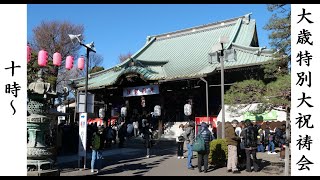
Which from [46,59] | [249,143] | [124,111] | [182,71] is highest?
[182,71]

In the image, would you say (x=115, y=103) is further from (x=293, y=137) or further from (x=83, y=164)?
(x=293, y=137)

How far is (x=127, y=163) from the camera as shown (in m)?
12.9

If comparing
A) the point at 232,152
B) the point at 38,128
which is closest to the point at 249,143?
the point at 232,152

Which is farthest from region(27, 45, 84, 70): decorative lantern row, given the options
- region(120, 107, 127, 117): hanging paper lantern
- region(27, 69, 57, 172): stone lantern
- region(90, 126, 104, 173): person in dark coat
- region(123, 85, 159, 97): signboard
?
region(120, 107, 127, 117): hanging paper lantern

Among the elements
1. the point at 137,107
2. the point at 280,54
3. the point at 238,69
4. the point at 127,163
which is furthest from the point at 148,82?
the point at 280,54

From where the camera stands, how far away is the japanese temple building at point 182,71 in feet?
68.1

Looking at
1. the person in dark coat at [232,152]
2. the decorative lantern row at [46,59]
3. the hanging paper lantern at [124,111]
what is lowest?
the person in dark coat at [232,152]

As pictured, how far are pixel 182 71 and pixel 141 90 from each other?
3.52m

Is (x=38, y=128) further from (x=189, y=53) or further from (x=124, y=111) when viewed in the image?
(x=189, y=53)

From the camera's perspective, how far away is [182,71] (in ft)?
77.0

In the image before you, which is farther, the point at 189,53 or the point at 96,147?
the point at 189,53

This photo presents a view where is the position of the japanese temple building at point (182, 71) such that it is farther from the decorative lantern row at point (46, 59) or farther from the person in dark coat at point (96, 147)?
the person in dark coat at point (96, 147)

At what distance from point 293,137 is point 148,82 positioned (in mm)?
17974

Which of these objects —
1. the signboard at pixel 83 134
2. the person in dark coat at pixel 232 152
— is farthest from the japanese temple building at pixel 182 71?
the signboard at pixel 83 134
